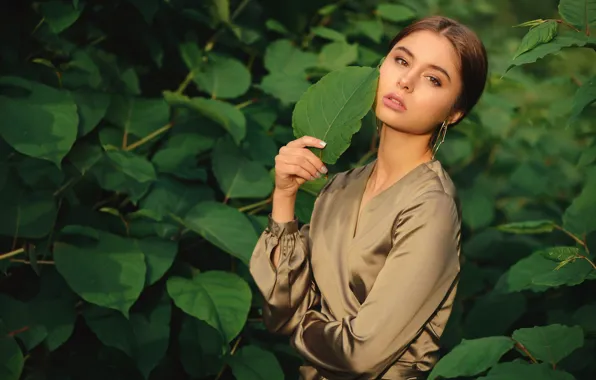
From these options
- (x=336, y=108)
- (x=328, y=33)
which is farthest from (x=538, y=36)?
(x=328, y=33)

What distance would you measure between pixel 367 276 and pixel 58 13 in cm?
114

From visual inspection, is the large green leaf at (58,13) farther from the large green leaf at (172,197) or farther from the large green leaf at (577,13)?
the large green leaf at (577,13)

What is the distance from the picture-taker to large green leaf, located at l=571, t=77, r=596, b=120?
1.66m

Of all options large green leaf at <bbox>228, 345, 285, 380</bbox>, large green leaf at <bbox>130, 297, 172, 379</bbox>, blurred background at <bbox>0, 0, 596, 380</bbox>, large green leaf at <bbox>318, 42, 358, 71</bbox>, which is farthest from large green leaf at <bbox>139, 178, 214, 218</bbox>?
large green leaf at <bbox>318, 42, 358, 71</bbox>

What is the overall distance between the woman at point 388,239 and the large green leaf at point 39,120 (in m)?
0.60

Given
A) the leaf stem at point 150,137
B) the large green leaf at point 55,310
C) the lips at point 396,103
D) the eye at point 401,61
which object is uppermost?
the eye at point 401,61

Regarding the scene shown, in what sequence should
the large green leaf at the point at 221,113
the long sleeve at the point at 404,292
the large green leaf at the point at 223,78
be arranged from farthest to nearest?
the large green leaf at the point at 223,78 < the large green leaf at the point at 221,113 < the long sleeve at the point at 404,292

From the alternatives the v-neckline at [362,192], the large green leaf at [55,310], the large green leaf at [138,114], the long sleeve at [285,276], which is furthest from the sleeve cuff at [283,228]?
the large green leaf at [138,114]

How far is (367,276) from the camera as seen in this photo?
1.53 meters

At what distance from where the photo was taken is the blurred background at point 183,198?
1971 mm

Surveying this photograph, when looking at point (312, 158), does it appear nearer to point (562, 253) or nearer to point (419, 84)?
point (419, 84)

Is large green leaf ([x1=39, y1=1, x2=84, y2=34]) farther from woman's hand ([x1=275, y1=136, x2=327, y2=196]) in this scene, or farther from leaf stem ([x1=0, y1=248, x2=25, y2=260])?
woman's hand ([x1=275, y1=136, x2=327, y2=196])

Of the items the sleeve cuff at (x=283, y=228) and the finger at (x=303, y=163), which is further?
the sleeve cuff at (x=283, y=228)

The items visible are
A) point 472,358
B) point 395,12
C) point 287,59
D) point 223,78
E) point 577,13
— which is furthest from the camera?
point 395,12
